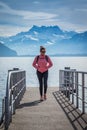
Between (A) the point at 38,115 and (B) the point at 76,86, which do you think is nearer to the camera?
(A) the point at 38,115

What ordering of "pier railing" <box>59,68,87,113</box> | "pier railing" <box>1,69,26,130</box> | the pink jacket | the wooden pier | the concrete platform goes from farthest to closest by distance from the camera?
the pink jacket < "pier railing" <box>59,68,87,113</box> < the concrete platform < the wooden pier < "pier railing" <box>1,69,26,130</box>

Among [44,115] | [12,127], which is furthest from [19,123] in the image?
[44,115]

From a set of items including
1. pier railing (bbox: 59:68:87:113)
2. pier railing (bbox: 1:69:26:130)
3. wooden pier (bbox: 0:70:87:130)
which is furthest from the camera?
pier railing (bbox: 59:68:87:113)

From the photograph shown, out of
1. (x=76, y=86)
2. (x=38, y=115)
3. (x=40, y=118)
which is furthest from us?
(x=76, y=86)

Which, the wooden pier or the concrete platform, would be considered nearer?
the wooden pier

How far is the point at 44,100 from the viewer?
529 inches

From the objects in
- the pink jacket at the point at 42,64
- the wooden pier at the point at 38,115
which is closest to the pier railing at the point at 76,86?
the wooden pier at the point at 38,115

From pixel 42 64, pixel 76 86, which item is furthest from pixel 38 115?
pixel 42 64

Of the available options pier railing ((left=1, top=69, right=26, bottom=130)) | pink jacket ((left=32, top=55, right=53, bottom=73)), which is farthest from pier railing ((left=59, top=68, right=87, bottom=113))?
pier railing ((left=1, top=69, right=26, bottom=130))

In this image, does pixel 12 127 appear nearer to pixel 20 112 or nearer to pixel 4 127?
pixel 4 127

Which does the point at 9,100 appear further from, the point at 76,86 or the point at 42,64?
the point at 42,64

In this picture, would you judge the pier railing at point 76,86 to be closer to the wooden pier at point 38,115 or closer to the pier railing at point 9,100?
the wooden pier at point 38,115

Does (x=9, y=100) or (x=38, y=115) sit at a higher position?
(x=9, y=100)

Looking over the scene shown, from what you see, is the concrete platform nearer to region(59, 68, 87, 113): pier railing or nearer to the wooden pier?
the wooden pier
